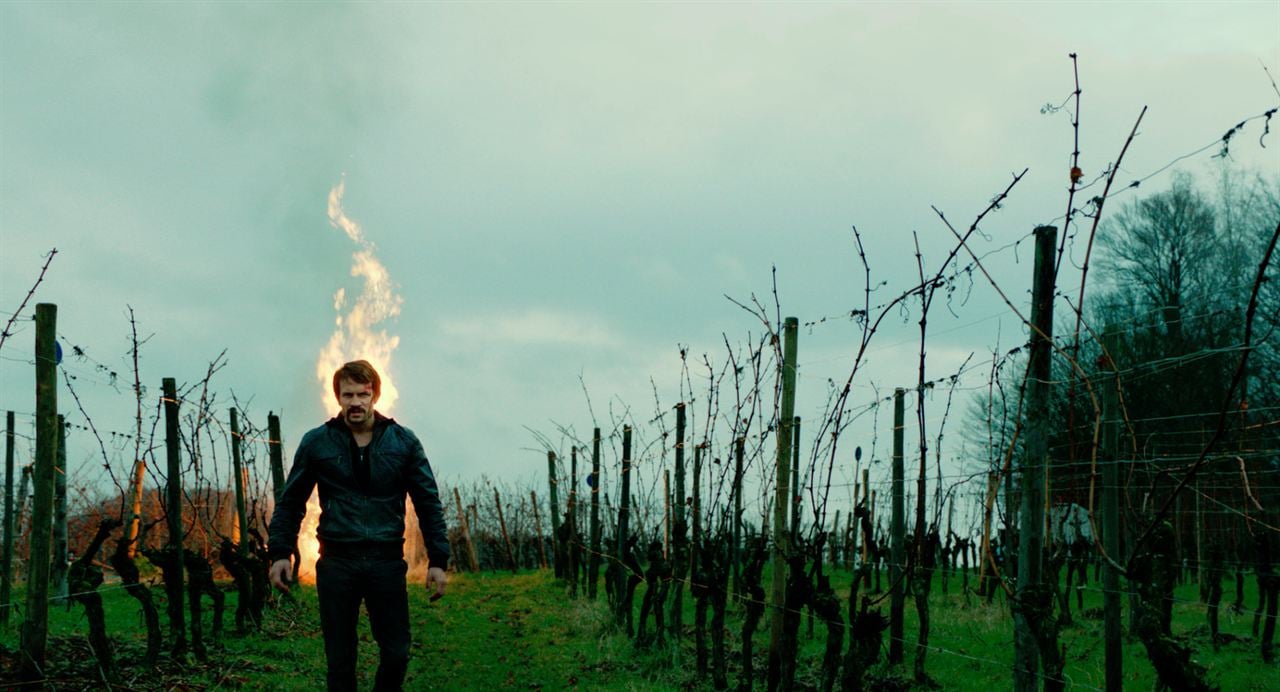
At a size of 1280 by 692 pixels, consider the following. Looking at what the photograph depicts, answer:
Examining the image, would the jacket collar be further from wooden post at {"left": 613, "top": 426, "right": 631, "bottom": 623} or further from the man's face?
wooden post at {"left": 613, "top": 426, "right": 631, "bottom": 623}

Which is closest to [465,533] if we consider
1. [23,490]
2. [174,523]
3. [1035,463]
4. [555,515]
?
[555,515]

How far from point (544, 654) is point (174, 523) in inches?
129

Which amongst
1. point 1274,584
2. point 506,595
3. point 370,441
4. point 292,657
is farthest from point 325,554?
point 506,595

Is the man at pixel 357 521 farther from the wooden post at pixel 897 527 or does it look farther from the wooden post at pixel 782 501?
the wooden post at pixel 897 527

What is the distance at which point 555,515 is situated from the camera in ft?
63.1

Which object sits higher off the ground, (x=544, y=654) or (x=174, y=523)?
(x=174, y=523)

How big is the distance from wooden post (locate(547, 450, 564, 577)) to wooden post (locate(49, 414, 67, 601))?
774 cm

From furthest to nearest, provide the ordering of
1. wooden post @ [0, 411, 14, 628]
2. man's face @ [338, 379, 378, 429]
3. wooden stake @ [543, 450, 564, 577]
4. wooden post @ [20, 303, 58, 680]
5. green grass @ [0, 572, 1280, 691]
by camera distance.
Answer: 1. wooden stake @ [543, 450, 564, 577]
2. wooden post @ [0, 411, 14, 628]
3. green grass @ [0, 572, 1280, 691]
4. wooden post @ [20, 303, 58, 680]
5. man's face @ [338, 379, 378, 429]

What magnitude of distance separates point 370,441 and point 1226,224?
27242 millimetres

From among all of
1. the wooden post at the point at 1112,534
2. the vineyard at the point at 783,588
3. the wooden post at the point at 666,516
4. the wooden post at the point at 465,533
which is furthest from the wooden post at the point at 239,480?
the wooden post at the point at 465,533

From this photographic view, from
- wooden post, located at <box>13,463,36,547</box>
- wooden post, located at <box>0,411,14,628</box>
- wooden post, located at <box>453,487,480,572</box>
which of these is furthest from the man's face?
wooden post, located at <box>453,487,480,572</box>

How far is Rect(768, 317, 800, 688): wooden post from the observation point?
597 centimetres

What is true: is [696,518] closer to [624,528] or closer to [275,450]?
[624,528]

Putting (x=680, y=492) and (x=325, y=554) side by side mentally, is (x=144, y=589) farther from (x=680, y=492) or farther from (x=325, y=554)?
(x=680, y=492)
